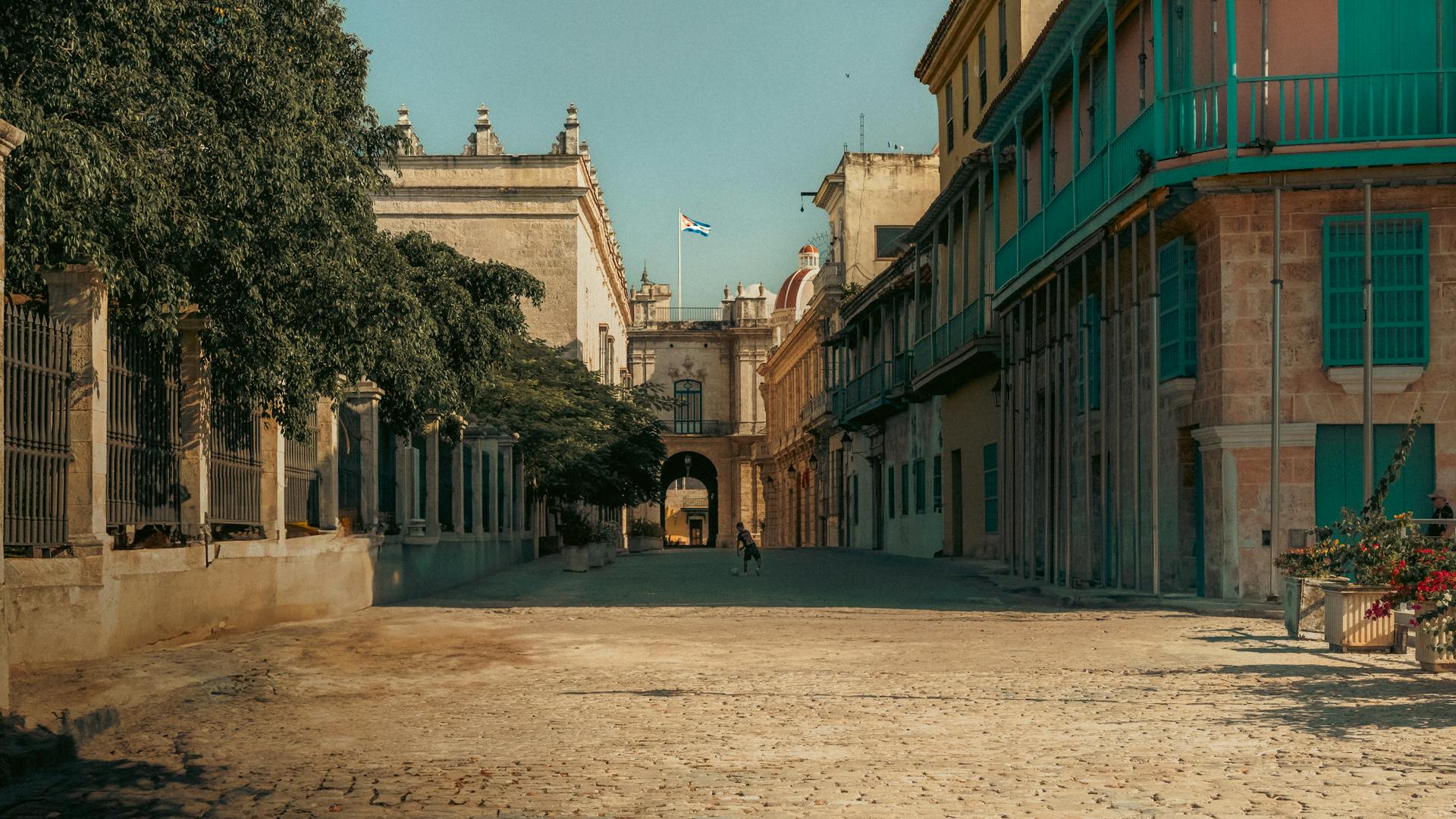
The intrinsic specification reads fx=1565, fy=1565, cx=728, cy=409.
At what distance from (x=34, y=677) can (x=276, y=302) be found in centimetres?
545

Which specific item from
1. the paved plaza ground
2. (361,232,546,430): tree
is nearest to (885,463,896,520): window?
(361,232,546,430): tree

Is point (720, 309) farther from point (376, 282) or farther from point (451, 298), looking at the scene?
point (376, 282)

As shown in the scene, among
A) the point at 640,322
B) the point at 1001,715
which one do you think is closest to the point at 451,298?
the point at 1001,715

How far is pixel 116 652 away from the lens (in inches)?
436

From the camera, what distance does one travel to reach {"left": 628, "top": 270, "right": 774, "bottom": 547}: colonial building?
78062 millimetres

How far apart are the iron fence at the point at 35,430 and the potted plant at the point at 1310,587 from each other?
9.35 meters

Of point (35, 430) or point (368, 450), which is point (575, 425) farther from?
point (35, 430)

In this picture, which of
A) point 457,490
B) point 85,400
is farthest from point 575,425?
point 85,400

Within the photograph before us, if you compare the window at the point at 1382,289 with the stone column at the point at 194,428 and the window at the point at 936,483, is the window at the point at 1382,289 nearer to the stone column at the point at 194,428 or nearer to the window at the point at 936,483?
the stone column at the point at 194,428

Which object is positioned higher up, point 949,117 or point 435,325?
point 949,117

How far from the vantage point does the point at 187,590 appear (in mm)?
12578

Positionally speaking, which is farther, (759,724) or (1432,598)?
(1432,598)

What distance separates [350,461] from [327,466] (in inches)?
46.2

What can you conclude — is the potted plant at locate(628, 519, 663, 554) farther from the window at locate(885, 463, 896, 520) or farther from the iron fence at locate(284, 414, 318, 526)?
the iron fence at locate(284, 414, 318, 526)
